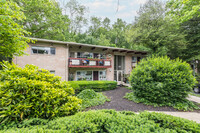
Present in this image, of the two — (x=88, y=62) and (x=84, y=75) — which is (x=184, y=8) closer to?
(x=88, y=62)

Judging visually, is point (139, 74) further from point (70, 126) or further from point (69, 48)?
point (69, 48)

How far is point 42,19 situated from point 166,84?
16.0 meters

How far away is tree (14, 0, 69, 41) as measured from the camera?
11439 millimetres

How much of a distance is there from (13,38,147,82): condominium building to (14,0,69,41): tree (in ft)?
14.3

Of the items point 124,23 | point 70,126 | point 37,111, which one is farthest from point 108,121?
point 124,23

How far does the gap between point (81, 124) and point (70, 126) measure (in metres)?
0.23

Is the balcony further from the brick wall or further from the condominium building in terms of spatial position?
the brick wall

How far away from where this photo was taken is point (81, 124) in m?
2.03

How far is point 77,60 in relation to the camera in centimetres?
1063

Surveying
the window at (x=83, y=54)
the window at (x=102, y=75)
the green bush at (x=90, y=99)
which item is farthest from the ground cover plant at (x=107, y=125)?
the window at (x=102, y=75)

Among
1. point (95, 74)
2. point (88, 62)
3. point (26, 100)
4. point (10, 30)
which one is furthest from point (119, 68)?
point (26, 100)

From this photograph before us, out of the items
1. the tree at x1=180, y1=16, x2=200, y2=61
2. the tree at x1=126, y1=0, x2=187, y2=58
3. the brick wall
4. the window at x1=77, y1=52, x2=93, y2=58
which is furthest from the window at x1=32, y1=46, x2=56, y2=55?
the tree at x1=180, y1=16, x2=200, y2=61

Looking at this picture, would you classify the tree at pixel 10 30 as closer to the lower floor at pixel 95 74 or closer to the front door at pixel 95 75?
the lower floor at pixel 95 74

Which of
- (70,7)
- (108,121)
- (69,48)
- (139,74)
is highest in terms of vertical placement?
(70,7)
